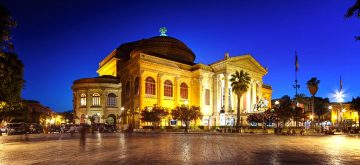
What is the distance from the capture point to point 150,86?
2405 inches

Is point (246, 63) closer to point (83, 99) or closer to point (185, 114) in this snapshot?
point (185, 114)

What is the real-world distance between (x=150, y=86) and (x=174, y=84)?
236 inches

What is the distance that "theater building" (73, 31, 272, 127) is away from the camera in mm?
60656

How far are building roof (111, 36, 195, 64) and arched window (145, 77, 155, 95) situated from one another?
43.2ft

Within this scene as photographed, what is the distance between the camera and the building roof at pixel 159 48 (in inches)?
2936

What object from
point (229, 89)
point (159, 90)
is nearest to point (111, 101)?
point (159, 90)

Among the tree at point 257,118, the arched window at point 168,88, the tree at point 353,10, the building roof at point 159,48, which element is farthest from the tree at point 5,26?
Result: the building roof at point 159,48

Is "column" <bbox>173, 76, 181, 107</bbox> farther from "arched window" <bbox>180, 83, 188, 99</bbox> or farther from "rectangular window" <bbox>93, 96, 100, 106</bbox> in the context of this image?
"rectangular window" <bbox>93, 96, 100, 106</bbox>

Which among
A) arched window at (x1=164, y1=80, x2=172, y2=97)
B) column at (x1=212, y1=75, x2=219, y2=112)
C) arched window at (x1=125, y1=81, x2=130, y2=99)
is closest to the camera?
arched window at (x1=164, y1=80, x2=172, y2=97)

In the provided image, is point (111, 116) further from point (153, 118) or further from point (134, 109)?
point (153, 118)

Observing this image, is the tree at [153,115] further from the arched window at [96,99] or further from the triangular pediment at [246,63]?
→ the triangular pediment at [246,63]

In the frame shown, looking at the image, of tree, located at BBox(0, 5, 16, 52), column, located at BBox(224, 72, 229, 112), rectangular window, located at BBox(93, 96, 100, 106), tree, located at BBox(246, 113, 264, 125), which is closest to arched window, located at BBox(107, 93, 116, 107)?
rectangular window, located at BBox(93, 96, 100, 106)

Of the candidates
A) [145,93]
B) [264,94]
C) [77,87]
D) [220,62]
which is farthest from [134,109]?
[264,94]

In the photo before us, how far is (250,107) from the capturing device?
70.9m
